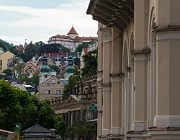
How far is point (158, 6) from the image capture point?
62.0ft

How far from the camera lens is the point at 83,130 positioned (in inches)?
4776

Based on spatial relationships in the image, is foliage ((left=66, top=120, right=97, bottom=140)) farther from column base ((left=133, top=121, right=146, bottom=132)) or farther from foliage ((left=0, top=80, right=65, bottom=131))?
column base ((left=133, top=121, right=146, bottom=132))

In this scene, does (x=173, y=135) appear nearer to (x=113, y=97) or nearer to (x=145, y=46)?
(x=145, y=46)

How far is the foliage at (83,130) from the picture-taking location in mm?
117562

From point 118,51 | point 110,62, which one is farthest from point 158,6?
point 110,62

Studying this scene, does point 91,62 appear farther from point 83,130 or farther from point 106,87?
point 106,87

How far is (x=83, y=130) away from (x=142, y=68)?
9821cm

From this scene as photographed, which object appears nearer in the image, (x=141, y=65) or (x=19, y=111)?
(x=141, y=65)

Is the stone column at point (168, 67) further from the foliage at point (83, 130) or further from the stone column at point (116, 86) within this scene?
the foliage at point (83, 130)

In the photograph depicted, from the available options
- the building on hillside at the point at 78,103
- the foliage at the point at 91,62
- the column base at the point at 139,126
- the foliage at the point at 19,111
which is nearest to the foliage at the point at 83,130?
the foliage at the point at 19,111

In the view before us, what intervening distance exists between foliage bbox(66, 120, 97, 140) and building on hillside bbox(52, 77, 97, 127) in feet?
39.6

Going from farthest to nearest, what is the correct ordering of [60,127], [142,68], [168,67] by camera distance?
[60,127] → [142,68] → [168,67]

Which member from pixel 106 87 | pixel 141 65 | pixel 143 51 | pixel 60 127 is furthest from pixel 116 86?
pixel 60 127

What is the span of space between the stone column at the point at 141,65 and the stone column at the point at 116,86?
9.12m
